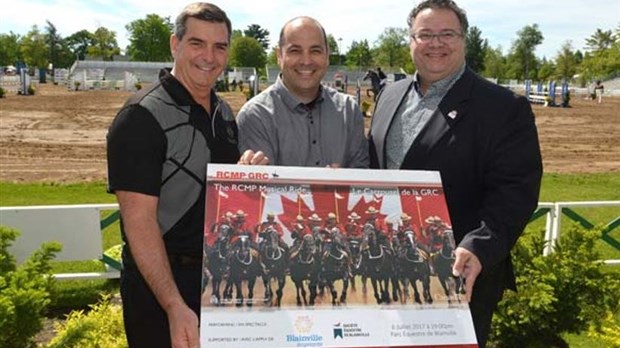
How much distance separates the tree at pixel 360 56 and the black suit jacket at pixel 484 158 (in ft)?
369

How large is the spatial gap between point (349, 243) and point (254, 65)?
11446 cm

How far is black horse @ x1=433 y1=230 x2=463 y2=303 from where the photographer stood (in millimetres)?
2631

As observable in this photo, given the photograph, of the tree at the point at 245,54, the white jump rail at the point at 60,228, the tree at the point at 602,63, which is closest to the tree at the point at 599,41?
the tree at the point at 602,63

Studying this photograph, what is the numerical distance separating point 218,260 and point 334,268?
0.48 m

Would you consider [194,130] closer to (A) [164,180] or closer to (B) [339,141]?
(A) [164,180]

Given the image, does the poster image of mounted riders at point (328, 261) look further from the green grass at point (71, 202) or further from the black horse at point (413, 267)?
the green grass at point (71, 202)

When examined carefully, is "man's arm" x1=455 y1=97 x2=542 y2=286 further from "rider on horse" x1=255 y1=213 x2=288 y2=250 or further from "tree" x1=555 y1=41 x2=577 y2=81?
"tree" x1=555 y1=41 x2=577 y2=81

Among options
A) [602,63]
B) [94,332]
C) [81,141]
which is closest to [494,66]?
[602,63]

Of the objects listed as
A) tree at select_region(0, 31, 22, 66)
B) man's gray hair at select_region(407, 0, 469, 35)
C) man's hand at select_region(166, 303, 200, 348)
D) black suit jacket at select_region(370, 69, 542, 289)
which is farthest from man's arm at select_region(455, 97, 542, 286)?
tree at select_region(0, 31, 22, 66)

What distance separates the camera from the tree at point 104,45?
125m

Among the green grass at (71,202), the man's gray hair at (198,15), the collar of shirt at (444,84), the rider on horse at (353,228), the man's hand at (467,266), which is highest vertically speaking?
the man's gray hair at (198,15)

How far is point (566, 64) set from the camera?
98.4 meters

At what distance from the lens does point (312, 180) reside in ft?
9.12

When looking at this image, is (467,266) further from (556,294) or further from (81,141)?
(81,141)
